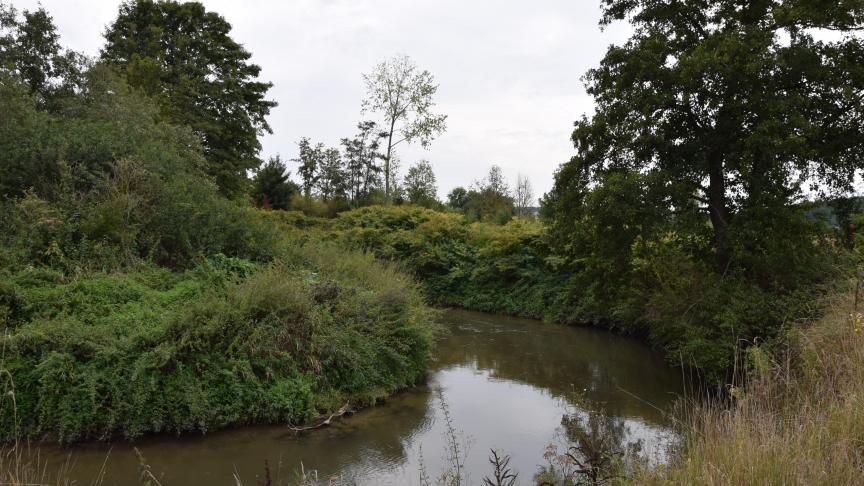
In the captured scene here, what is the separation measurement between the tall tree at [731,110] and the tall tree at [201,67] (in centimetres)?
1792

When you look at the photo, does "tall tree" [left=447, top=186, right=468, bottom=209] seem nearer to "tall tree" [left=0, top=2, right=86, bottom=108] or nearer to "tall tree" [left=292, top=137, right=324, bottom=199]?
"tall tree" [left=292, top=137, right=324, bottom=199]

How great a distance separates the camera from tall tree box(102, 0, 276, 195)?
24422 mm

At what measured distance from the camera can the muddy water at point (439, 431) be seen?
6.11 metres

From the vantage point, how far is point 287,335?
7.87 meters

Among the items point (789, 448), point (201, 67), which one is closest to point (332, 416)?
point (789, 448)

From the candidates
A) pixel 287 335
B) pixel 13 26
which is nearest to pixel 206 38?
pixel 13 26

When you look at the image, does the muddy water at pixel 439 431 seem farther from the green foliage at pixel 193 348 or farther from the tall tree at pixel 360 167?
the tall tree at pixel 360 167

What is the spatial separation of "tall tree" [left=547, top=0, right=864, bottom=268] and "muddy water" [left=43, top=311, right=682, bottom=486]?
137 inches

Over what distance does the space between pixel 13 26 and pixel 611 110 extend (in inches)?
610

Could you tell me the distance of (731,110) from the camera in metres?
10.3

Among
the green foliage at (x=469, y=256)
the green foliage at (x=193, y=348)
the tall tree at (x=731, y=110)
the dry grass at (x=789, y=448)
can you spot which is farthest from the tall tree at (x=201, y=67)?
the dry grass at (x=789, y=448)

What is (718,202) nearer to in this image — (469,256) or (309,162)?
(469,256)

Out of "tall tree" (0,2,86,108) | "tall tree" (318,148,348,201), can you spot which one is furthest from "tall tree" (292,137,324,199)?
"tall tree" (0,2,86,108)

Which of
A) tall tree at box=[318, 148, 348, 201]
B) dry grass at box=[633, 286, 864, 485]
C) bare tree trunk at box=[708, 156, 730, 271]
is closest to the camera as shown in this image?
dry grass at box=[633, 286, 864, 485]
